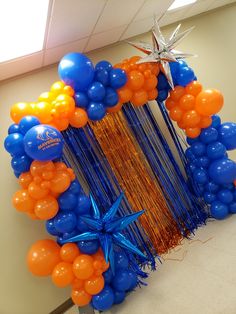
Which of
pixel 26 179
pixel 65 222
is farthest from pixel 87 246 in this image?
pixel 26 179

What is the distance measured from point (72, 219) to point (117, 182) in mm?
816

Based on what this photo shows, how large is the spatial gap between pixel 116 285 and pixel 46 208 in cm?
85

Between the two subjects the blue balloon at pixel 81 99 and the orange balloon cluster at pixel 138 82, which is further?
the orange balloon cluster at pixel 138 82

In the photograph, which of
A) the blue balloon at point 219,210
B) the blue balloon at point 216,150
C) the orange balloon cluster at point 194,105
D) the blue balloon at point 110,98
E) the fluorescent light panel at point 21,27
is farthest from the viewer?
the blue balloon at point 219,210

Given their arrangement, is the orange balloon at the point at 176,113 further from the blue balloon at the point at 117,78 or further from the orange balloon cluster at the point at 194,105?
the blue balloon at the point at 117,78

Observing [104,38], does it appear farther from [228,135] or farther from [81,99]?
[228,135]

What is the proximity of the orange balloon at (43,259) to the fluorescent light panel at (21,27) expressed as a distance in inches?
61.8

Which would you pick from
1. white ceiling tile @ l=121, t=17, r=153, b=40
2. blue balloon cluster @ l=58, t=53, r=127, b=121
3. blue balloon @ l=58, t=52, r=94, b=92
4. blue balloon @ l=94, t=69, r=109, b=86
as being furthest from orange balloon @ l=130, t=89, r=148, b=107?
white ceiling tile @ l=121, t=17, r=153, b=40

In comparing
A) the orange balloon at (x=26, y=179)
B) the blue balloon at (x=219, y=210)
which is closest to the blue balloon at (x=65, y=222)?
the orange balloon at (x=26, y=179)

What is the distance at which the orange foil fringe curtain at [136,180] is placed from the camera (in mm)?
2936

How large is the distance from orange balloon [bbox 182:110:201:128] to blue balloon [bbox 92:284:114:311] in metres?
1.71

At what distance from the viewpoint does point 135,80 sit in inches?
101

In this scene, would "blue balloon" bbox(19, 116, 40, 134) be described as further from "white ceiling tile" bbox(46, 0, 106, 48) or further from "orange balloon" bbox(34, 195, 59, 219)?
"white ceiling tile" bbox(46, 0, 106, 48)

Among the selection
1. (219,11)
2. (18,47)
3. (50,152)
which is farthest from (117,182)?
(219,11)
